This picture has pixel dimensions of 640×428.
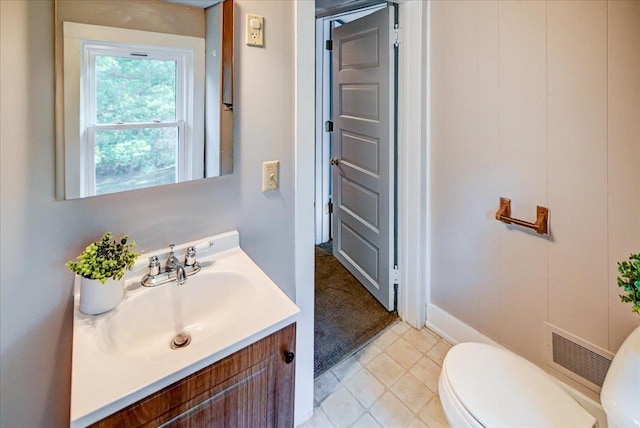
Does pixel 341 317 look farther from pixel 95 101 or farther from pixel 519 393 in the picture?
pixel 95 101

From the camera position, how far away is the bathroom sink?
995 millimetres

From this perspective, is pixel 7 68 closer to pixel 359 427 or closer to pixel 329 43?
pixel 359 427

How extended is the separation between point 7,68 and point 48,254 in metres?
0.48

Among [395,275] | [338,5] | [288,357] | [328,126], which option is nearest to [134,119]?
[288,357]

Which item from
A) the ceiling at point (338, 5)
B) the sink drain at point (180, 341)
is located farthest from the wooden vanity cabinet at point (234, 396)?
the ceiling at point (338, 5)

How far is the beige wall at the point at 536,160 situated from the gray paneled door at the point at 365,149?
33cm

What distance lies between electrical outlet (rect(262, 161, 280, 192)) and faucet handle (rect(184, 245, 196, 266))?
352 millimetres

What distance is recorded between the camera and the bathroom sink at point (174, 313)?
0.99m

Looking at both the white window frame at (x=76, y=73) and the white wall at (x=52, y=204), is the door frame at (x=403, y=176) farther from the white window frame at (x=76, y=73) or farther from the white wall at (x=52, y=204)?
the white window frame at (x=76, y=73)

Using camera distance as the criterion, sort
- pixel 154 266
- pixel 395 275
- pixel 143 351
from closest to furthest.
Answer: pixel 143 351
pixel 154 266
pixel 395 275

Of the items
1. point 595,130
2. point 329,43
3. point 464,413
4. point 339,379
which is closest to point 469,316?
point 339,379

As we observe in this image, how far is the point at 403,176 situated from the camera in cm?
216

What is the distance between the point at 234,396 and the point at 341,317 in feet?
5.02

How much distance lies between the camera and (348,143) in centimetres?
277
